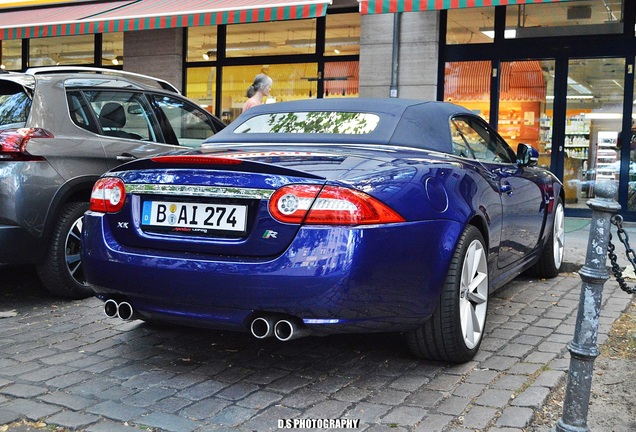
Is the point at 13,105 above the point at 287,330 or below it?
above

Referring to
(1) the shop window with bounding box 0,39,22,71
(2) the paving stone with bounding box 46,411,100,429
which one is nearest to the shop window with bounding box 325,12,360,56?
(1) the shop window with bounding box 0,39,22,71

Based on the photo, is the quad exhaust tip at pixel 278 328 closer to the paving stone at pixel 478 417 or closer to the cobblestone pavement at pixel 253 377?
the cobblestone pavement at pixel 253 377

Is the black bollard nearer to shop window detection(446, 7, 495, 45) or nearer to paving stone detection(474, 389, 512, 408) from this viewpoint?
paving stone detection(474, 389, 512, 408)

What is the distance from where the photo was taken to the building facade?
10.9m

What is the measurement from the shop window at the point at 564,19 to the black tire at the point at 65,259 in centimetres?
839

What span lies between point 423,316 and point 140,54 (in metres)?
Answer: 12.0

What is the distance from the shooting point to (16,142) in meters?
4.82

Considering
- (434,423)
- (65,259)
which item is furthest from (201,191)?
(65,259)

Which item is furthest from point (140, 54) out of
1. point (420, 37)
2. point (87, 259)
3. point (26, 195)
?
point (87, 259)

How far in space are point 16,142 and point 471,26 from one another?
869 cm

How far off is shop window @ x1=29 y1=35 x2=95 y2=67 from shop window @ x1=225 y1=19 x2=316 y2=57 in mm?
3459

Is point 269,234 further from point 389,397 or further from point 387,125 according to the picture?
point 387,125

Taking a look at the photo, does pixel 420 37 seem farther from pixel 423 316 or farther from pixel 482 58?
pixel 423 316

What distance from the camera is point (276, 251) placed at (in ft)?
10.6
